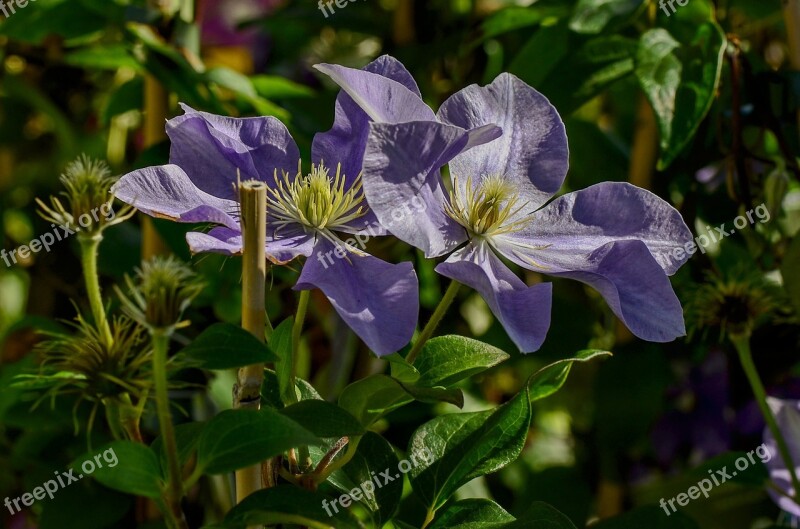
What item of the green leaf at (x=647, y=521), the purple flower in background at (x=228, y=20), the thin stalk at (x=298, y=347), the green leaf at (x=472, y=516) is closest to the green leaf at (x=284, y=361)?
the thin stalk at (x=298, y=347)

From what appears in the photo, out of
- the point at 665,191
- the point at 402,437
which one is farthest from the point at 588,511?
the point at 665,191

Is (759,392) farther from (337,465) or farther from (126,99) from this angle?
(126,99)

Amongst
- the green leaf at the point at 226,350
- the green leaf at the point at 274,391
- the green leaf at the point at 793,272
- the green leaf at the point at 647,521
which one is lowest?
the green leaf at the point at 647,521

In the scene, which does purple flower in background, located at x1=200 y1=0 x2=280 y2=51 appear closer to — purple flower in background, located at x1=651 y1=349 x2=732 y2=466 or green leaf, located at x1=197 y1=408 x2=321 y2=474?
purple flower in background, located at x1=651 y1=349 x2=732 y2=466

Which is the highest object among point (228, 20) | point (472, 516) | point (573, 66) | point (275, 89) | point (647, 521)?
point (228, 20)

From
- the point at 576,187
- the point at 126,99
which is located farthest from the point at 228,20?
the point at 576,187

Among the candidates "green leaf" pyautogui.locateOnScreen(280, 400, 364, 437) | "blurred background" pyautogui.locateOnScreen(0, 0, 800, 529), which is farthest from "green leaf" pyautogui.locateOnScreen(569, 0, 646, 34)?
"green leaf" pyautogui.locateOnScreen(280, 400, 364, 437)

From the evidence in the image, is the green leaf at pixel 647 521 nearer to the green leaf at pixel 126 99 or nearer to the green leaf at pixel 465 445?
the green leaf at pixel 465 445
